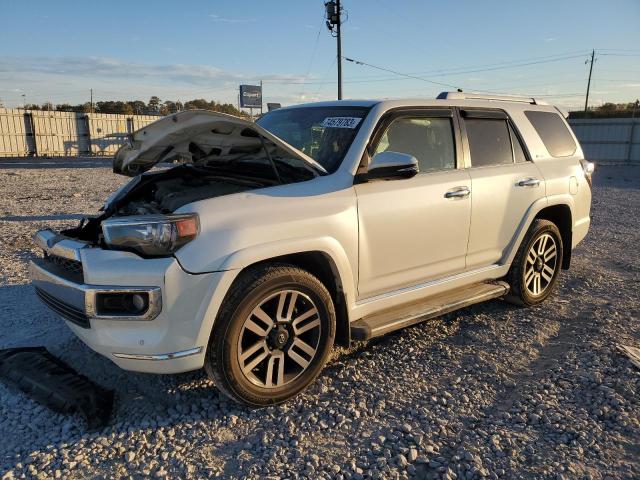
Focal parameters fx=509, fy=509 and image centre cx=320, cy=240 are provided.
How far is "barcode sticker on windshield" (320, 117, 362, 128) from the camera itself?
3.85m

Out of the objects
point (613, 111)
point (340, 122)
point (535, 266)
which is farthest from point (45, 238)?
point (613, 111)

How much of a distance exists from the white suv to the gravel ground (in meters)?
0.34

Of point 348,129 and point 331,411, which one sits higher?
point 348,129

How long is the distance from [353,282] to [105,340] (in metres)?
1.59

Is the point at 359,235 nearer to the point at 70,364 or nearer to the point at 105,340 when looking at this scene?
the point at 105,340

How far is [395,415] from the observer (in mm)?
3133

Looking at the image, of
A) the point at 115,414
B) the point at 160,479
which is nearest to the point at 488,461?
the point at 160,479

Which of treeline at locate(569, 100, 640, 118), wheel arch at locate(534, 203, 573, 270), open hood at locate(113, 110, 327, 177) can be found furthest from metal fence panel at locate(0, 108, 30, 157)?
treeline at locate(569, 100, 640, 118)

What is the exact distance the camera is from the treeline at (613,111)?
37.6 meters

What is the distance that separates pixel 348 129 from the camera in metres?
3.84

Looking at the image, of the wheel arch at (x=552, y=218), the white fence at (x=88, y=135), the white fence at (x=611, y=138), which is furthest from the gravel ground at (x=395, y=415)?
the white fence at (x=611, y=138)

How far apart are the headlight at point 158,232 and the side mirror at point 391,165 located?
1281 millimetres

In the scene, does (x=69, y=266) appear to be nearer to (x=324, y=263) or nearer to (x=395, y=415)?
(x=324, y=263)

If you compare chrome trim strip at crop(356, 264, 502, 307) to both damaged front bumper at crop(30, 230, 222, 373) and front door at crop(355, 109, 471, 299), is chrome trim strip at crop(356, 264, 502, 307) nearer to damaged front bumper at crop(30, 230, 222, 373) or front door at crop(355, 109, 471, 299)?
front door at crop(355, 109, 471, 299)
